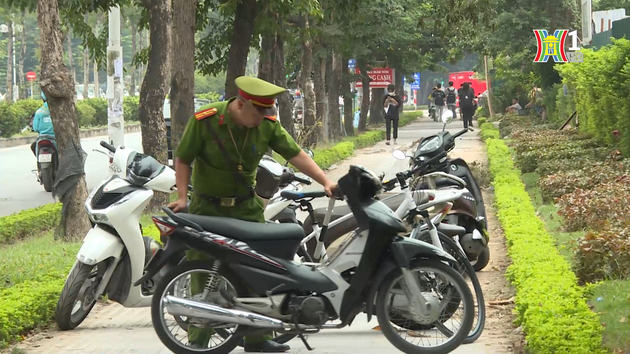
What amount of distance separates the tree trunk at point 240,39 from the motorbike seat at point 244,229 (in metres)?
11.9

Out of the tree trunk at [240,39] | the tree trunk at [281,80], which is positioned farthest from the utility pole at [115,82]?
the tree trunk at [281,80]

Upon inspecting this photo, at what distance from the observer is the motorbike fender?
6934mm

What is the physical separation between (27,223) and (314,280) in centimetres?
827

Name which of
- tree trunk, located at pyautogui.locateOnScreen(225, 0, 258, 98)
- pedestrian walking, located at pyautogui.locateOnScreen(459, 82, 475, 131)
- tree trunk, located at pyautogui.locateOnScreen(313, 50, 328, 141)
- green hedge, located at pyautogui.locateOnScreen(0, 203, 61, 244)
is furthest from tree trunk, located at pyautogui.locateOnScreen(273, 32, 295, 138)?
pedestrian walking, located at pyautogui.locateOnScreen(459, 82, 475, 131)

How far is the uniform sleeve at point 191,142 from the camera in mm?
5855

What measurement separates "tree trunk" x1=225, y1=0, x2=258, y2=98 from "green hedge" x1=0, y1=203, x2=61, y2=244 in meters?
4.48

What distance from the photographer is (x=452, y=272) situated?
5676 millimetres

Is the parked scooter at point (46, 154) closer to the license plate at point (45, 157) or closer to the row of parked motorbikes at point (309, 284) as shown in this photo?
the license plate at point (45, 157)

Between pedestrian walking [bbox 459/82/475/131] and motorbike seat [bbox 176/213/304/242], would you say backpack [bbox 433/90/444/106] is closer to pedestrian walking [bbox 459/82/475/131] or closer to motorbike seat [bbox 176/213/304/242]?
pedestrian walking [bbox 459/82/475/131]

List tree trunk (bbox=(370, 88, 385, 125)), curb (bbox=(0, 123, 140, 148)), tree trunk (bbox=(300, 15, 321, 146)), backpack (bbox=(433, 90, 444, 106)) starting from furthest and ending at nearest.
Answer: tree trunk (bbox=(370, 88, 385, 125)) < backpack (bbox=(433, 90, 444, 106)) < curb (bbox=(0, 123, 140, 148)) < tree trunk (bbox=(300, 15, 321, 146))

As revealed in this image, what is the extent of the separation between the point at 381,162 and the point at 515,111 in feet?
59.4

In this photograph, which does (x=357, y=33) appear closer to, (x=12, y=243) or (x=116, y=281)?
(x=12, y=243)

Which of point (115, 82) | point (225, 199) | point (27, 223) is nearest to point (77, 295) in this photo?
point (225, 199)

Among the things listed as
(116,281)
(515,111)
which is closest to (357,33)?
(515,111)
